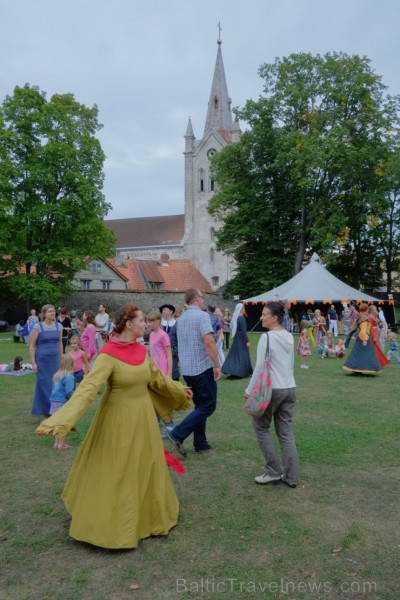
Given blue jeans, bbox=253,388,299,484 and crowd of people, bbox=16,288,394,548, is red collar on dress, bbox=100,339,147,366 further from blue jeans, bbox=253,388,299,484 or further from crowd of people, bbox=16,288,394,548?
blue jeans, bbox=253,388,299,484

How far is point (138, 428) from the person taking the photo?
3.83m

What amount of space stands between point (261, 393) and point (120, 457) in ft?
5.05

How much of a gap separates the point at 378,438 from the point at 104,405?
4135 mm

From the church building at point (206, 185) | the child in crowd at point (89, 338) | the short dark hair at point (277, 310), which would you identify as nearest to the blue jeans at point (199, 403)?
the short dark hair at point (277, 310)

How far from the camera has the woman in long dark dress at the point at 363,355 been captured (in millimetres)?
11719

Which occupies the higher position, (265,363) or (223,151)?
(223,151)

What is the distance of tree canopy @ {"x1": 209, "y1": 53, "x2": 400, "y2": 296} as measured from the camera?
30031 millimetres

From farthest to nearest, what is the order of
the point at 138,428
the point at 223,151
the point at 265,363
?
the point at 223,151 < the point at 265,363 < the point at 138,428

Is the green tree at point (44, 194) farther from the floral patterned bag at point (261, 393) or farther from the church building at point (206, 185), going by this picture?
the church building at point (206, 185)

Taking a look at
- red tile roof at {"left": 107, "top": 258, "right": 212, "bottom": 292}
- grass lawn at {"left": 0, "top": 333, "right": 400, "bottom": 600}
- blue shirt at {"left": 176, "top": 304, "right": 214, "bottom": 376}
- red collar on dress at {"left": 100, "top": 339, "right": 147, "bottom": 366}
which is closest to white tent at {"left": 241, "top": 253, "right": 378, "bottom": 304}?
grass lawn at {"left": 0, "top": 333, "right": 400, "bottom": 600}

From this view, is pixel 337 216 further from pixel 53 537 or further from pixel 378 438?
pixel 53 537

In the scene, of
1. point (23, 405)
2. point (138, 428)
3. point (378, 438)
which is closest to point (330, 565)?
→ point (138, 428)

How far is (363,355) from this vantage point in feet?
39.2

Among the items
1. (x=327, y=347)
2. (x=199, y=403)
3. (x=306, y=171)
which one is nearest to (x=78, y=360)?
(x=199, y=403)
